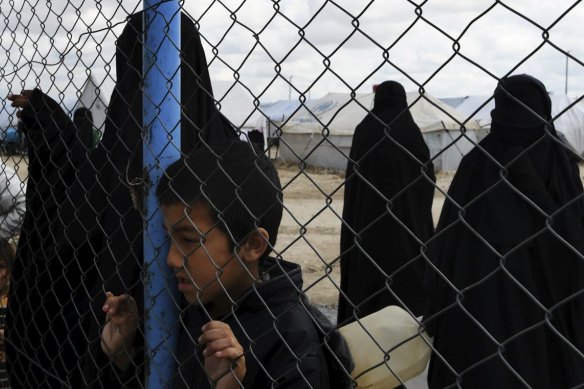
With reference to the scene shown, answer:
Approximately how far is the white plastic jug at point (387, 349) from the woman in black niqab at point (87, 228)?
0.59 metres

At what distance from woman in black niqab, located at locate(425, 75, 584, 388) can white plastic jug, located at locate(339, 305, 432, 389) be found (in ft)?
4.83

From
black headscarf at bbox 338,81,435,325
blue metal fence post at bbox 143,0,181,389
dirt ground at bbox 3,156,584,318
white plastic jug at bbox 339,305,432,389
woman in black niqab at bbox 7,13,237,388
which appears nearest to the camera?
white plastic jug at bbox 339,305,432,389

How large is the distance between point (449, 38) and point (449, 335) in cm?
214

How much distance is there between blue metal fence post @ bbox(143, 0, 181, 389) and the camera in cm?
180

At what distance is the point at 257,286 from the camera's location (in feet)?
5.15

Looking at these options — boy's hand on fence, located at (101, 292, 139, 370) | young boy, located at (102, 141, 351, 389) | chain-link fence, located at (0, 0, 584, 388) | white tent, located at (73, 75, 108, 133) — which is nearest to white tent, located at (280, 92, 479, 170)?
white tent, located at (73, 75, 108, 133)

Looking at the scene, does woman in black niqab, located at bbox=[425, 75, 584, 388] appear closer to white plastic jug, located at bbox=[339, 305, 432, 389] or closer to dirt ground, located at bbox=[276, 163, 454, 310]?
dirt ground, located at bbox=[276, 163, 454, 310]

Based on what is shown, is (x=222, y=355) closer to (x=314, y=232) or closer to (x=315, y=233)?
(x=315, y=233)

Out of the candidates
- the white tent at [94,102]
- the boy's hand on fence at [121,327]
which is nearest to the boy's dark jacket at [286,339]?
the boy's hand on fence at [121,327]

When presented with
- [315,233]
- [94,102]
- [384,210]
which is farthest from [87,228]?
[315,233]

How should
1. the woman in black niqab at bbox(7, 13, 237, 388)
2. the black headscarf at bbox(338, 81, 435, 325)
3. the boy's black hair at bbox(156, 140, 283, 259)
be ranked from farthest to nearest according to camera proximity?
the black headscarf at bbox(338, 81, 435, 325) → the woman in black niqab at bbox(7, 13, 237, 388) → the boy's black hair at bbox(156, 140, 283, 259)

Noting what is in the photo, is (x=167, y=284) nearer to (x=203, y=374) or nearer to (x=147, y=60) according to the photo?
(x=203, y=374)

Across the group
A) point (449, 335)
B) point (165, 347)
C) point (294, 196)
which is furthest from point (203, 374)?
point (294, 196)

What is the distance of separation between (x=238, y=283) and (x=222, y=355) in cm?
25
